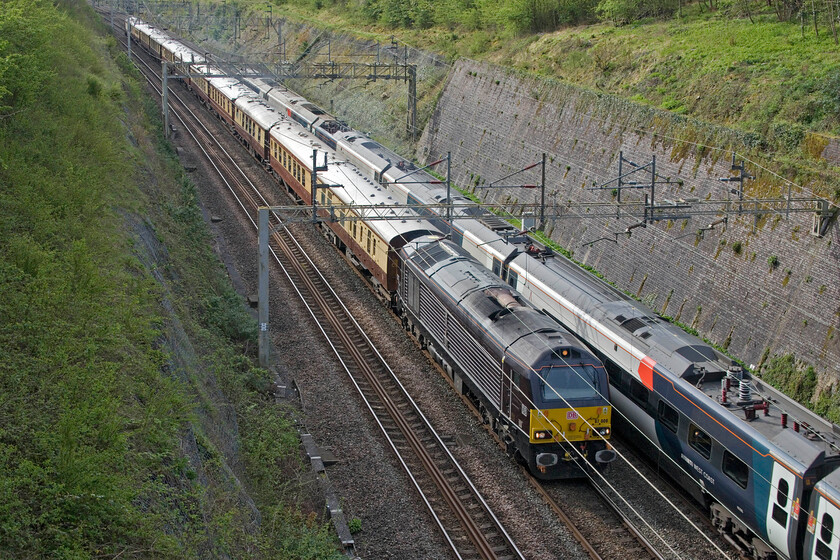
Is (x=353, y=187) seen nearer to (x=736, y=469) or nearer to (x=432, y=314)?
(x=432, y=314)

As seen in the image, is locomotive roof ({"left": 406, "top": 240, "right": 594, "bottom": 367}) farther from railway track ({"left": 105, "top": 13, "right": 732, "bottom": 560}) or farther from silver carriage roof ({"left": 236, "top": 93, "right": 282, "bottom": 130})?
silver carriage roof ({"left": 236, "top": 93, "right": 282, "bottom": 130})

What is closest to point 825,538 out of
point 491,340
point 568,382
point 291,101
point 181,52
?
point 568,382

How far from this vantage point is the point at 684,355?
636 inches

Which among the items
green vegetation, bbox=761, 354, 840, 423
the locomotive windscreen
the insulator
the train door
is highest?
the insulator

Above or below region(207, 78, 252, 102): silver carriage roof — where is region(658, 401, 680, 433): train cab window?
below

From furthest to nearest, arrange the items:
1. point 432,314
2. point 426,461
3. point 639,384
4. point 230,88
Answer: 1. point 230,88
2. point 432,314
3. point 426,461
4. point 639,384

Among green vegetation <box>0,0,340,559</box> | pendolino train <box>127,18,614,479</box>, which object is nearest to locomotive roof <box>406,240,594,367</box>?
pendolino train <box>127,18,614,479</box>

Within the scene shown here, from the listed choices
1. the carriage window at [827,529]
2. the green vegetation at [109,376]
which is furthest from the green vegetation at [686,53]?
the green vegetation at [109,376]

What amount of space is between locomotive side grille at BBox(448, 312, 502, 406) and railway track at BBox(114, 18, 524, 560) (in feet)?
5.11

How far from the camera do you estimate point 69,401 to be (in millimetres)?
9930

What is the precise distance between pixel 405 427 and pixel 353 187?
12580 millimetres

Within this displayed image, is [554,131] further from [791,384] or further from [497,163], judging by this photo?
[791,384]

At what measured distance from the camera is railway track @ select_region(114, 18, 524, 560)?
14.9 meters

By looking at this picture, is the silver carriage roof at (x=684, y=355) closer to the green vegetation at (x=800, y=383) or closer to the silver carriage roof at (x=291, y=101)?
the green vegetation at (x=800, y=383)
